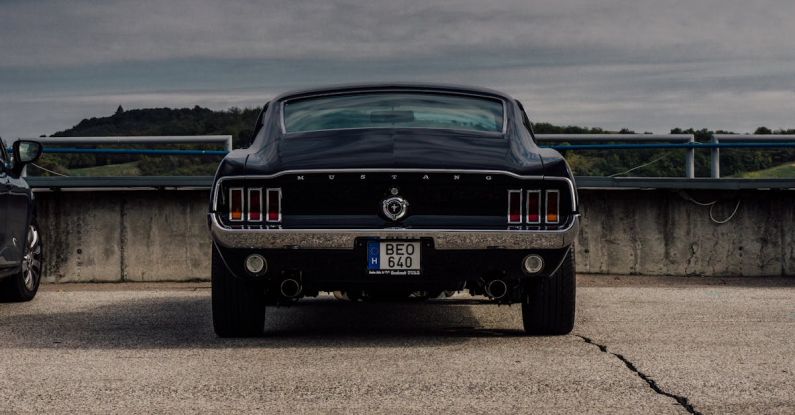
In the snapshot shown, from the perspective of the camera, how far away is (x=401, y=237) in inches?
259

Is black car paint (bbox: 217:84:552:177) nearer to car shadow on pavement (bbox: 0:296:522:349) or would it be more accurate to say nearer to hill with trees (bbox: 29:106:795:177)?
car shadow on pavement (bbox: 0:296:522:349)

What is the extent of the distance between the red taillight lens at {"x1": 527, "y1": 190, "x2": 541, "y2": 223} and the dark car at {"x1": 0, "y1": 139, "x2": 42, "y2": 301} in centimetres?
442

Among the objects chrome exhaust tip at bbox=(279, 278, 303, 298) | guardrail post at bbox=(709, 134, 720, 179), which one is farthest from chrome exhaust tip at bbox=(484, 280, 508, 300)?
guardrail post at bbox=(709, 134, 720, 179)

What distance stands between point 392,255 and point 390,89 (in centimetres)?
141

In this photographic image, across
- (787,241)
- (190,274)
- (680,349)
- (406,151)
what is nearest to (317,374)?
(406,151)

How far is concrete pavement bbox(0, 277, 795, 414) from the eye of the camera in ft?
16.8

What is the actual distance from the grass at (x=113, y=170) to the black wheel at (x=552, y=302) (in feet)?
27.1

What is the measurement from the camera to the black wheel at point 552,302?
7.07m

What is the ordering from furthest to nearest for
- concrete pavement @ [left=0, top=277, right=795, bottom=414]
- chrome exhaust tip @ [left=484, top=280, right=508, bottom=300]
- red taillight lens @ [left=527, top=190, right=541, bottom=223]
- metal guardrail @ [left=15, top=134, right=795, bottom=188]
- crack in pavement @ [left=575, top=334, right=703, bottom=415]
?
metal guardrail @ [left=15, top=134, right=795, bottom=188] < chrome exhaust tip @ [left=484, top=280, right=508, bottom=300] < red taillight lens @ [left=527, top=190, right=541, bottom=223] < concrete pavement @ [left=0, top=277, right=795, bottom=414] < crack in pavement @ [left=575, top=334, right=703, bottom=415]

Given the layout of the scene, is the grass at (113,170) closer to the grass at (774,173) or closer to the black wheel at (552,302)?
the grass at (774,173)

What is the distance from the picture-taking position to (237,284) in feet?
23.0

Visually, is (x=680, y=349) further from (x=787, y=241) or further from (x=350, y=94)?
(x=787, y=241)

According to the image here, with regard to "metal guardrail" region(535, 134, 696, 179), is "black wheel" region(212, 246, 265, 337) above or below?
below

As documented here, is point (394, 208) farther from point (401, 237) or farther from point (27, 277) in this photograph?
point (27, 277)
